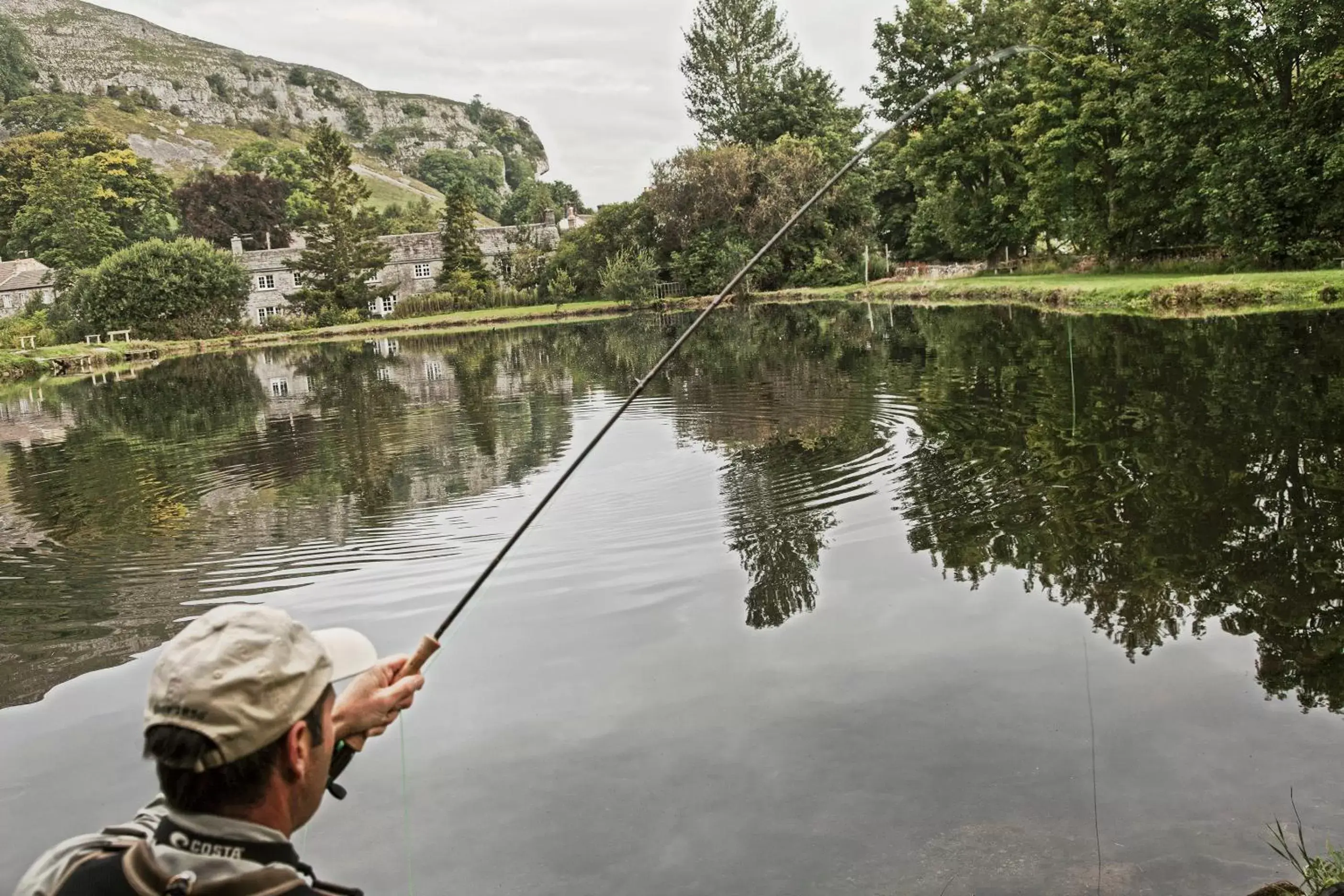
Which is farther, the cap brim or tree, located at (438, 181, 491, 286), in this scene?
tree, located at (438, 181, 491, 286)

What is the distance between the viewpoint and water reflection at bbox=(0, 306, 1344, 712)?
7.46 m

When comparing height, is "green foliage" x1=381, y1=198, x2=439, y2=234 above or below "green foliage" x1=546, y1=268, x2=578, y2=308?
above

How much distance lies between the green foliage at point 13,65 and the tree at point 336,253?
110421mm

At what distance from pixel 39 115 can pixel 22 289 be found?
80.6m

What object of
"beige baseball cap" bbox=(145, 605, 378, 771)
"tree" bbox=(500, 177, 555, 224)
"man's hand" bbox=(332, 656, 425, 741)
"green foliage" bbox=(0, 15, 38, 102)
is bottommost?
"man's hand" bbox=(332, 656, 425, 741)

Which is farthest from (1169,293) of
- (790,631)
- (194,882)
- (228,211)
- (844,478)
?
(228,211)

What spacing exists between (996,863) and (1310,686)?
8.28 ft

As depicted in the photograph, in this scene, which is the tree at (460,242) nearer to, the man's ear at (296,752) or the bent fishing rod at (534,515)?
the bent fishing rod at (534,515)

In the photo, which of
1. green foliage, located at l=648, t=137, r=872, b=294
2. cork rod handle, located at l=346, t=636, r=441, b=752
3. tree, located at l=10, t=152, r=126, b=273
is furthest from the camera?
tree, located at l=10, t=152, r=126, b=273

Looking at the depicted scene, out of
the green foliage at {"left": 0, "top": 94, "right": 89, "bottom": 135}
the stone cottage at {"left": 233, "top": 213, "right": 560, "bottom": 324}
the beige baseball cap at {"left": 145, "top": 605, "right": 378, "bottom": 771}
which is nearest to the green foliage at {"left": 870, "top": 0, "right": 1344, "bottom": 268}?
the beige baseball cap at {"left": 145, "top": 605, "right": 378, "bottom": 771}

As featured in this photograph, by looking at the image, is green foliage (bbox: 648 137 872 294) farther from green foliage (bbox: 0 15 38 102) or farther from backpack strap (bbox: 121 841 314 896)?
green foliage (bbox: 0 15 38 102)

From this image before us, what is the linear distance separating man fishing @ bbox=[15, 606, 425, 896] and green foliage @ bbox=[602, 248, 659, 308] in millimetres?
62499

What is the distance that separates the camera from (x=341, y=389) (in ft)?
93.0

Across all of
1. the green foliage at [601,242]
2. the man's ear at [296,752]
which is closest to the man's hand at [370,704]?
the man's ear at [296,752]
